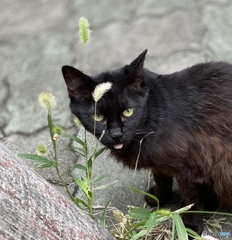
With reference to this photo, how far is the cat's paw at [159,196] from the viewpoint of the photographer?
2334 millimetres

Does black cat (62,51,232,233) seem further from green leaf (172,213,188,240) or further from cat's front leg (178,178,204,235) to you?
green leaf (172,213,188,240)

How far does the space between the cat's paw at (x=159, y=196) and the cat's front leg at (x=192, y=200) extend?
0.18 m

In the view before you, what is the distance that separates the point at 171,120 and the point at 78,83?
383 millimetres

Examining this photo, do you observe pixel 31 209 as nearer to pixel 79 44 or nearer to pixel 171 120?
pixel 171 120

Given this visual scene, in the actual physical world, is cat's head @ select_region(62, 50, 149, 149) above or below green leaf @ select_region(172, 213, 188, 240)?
above

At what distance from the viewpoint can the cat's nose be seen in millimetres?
1985

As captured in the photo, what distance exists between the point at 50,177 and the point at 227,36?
4.68 ft

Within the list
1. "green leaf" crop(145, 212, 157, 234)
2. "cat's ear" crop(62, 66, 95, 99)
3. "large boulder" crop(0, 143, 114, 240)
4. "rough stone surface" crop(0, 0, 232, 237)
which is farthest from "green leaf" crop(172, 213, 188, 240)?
"rough stone surface" crop(0, 0, 232, 237)

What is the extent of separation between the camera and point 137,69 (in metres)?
1.96

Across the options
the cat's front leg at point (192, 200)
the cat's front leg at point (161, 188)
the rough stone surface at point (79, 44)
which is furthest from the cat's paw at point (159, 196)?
the rough stone surface at point (79, 44)

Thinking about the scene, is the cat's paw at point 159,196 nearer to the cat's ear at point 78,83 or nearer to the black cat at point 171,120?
the black cat at point 171,120

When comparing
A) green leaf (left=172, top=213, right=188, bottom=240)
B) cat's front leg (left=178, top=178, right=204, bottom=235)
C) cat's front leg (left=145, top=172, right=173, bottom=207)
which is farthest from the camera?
cat's front leg (left=145, top=172, right=173, bottom=207)

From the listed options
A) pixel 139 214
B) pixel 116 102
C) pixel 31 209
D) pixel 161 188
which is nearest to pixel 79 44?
pixel 161 188

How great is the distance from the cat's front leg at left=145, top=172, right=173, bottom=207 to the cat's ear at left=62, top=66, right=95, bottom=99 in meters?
0.48
